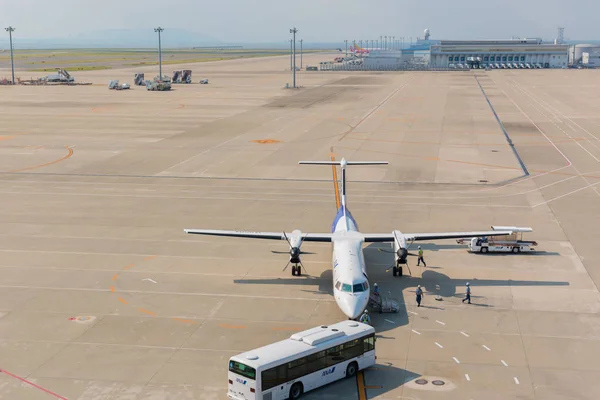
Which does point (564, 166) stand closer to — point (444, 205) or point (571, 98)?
point (444, 205)

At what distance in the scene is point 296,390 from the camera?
98.2 feet

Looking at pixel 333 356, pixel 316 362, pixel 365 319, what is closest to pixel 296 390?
pixel 316 362

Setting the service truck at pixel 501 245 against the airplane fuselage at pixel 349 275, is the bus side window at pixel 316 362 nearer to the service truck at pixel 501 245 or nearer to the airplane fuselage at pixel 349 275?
the airplane fuselage at pixel 349 275

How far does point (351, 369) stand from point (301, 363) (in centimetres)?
318

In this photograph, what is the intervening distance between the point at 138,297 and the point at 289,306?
361 inches

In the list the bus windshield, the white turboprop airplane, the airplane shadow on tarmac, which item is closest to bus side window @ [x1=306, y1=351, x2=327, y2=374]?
the bus windshield

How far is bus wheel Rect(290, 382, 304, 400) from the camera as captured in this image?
29.7 m

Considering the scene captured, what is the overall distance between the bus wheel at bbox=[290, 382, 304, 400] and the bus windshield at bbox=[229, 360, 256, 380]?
2120 mm

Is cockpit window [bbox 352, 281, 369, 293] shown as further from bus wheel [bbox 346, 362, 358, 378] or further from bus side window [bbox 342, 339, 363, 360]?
bus wheel [bbox 346, 362, 358, 378]

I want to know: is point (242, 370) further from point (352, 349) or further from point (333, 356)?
point (352, 349)

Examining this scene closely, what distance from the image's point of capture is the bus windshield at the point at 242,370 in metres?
28.5

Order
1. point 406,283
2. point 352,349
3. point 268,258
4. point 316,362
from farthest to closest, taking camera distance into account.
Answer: point 268,258, point 406,283, point 352,349, point 316,362

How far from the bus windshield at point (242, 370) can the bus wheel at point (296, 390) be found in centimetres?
212

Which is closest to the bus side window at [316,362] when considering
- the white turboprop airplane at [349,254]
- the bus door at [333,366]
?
the bus door at [333,366]
